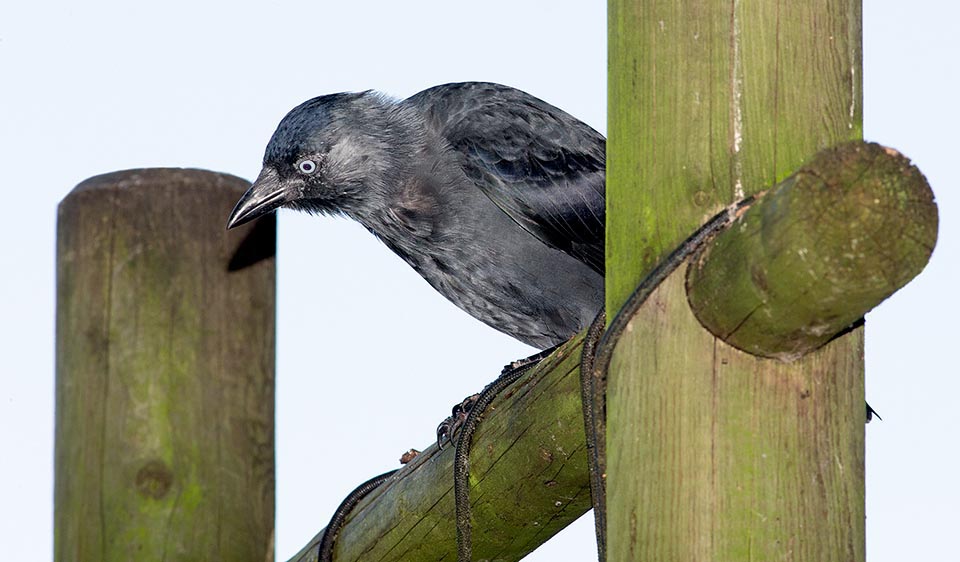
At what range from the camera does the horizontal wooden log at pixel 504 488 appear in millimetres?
2814

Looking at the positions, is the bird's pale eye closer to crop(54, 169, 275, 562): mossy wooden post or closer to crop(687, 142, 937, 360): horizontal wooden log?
crop(54, 169, 275, 562): mossy wooden post

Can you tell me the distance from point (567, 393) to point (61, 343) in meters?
1.61

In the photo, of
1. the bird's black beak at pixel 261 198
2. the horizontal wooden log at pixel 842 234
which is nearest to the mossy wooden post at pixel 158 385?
the bird's black beak at pixel 261 198

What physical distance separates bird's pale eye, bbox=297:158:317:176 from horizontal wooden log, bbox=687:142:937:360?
3.70 meters

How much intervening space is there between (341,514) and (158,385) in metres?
0.60

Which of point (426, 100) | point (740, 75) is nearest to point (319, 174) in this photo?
point (426, 100)

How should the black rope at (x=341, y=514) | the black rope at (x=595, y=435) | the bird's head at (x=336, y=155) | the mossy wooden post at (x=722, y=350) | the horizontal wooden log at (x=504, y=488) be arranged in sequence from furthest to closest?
the bird's head at (x=336, y=155), the black rope at (x=341, y=514), the horizontal wooden log at (x=504, y=488), the black rope at (x=595, y=435), the mossy wooden post at (x=722, y=350)

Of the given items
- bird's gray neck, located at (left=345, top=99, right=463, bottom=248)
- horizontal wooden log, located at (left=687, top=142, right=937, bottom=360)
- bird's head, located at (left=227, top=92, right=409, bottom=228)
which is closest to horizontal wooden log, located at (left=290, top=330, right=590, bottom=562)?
horizontal wooden log, located at (left=687, top=142, right=937, bottom=360)

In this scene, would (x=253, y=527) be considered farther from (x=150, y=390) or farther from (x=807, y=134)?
(x=807, y=134)

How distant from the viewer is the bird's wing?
4.75 meters

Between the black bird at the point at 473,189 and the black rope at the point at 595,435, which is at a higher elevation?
the black bird at the point at 473,189

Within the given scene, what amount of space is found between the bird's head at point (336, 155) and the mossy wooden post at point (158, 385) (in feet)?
5.34

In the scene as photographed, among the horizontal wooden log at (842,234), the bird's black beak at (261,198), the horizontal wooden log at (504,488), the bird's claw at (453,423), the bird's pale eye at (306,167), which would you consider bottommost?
the horizontal wooden log at (842,234)

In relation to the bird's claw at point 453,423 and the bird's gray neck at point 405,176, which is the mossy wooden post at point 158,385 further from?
the bird's gray neck at point 405,176
